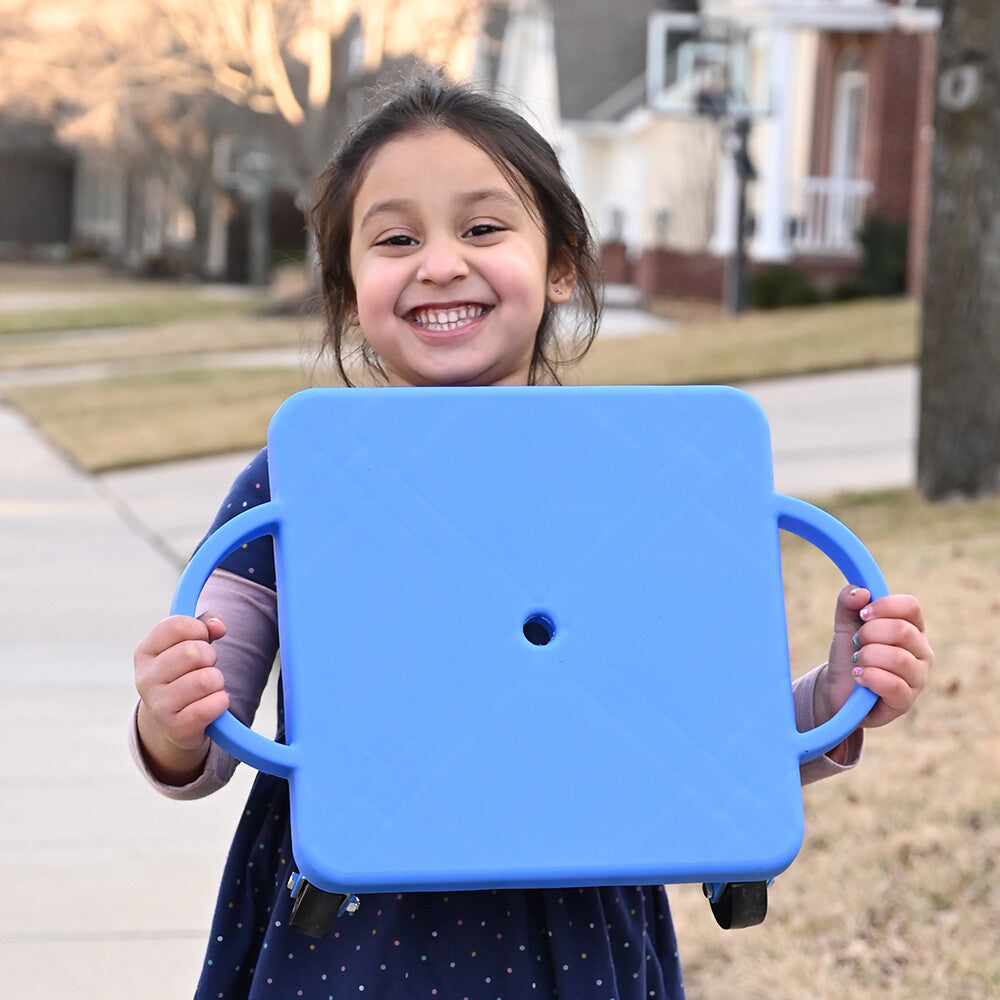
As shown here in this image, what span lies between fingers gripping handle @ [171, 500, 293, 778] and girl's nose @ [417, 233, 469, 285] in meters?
0.41

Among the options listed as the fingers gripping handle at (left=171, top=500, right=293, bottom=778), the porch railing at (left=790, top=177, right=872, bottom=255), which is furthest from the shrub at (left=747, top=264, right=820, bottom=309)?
the fingers gripping handle at (left=171, top=500, right=293, bottom=778)

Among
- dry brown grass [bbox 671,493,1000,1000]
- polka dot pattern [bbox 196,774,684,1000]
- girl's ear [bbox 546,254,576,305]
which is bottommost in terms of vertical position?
dry brown grass [bbox 671,493,1000,1000]

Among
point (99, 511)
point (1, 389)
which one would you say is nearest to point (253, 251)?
point (1, 389)

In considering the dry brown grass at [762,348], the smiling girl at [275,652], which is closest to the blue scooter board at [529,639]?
the smiling girl at [275,652]

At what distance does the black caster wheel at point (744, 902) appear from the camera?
164cm

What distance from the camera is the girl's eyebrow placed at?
1.86 meters

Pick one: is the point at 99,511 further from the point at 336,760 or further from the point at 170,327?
the point at 170,327

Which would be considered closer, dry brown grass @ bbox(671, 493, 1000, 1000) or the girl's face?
the girl's face

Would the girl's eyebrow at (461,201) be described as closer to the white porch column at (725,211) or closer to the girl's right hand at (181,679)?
the girl's right hand at (181,679)

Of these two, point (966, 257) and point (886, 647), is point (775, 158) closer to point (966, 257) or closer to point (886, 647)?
point (966, 257)

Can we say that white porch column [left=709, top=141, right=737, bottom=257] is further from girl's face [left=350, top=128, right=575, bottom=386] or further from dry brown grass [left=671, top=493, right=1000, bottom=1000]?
girl's face [left=350, top=128, right=575, bottom=386]

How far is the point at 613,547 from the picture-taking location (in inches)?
62.3

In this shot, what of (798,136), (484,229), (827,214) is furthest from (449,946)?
(798,136)

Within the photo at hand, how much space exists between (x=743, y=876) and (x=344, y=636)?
1.50 feet
